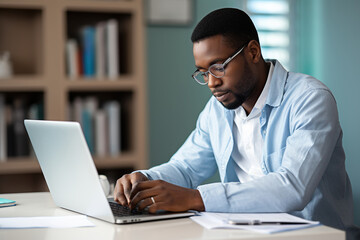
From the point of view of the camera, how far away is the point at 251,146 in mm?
1743

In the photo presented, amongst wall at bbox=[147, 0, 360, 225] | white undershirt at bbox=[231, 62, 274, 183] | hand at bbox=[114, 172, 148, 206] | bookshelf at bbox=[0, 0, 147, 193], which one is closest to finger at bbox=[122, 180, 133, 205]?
hand at bbox=[114, 172, 148, 206]

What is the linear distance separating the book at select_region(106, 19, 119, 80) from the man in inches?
46.5

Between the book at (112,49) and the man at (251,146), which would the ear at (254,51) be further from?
the book at (112,49)

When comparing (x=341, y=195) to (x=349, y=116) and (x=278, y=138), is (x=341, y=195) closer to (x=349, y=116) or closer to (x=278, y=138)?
(x=278, y=138)

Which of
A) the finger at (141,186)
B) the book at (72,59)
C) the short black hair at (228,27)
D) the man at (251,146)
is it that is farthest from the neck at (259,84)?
the book at (72,59)

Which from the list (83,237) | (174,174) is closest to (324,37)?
(174,174)

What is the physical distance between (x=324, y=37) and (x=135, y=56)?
1.08 meters

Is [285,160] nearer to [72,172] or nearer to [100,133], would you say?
[72,172]

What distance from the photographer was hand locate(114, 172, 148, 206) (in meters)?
1.36

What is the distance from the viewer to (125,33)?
311 cm

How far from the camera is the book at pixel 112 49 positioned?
2.97 meters

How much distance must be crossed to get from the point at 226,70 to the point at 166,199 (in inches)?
20.2

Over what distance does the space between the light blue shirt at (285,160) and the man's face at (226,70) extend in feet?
0.28

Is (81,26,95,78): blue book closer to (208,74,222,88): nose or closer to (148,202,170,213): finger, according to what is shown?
(208,74,222,88): nose
